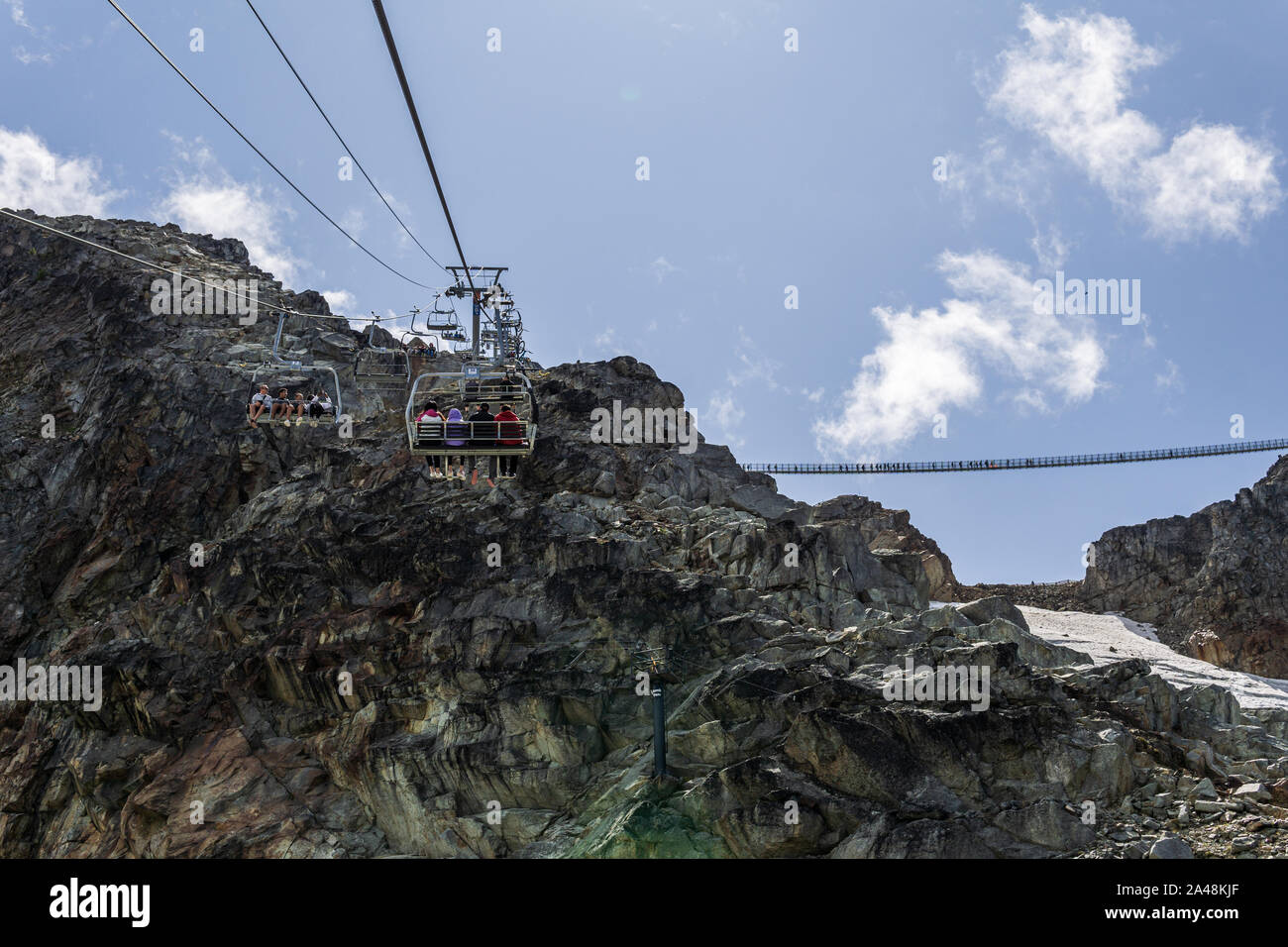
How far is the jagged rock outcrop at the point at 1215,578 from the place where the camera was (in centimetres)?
6091

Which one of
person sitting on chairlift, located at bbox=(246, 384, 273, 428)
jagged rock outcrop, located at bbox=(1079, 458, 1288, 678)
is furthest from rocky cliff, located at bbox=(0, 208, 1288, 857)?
jagged rock outcrop, located at bbox=(1079, 458, 1288, 678)

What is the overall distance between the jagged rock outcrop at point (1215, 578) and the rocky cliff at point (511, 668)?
66.7ft

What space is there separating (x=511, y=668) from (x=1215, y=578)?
5090 centimetres

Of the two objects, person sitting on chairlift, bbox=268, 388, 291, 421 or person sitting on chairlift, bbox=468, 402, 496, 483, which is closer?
person sitting on chairlift, bbox=468, 402, 496, 483

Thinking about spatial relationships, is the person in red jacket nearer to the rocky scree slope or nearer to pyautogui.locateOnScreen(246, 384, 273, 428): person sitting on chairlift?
pyautogui.locateOnScreen(246, 384, 273, 428): person sitting on chairlift

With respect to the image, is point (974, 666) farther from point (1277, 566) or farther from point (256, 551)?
point (1277, 566)

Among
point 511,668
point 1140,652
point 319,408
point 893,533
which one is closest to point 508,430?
point 319,408

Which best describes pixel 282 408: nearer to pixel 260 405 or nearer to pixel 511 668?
pixel 260 405

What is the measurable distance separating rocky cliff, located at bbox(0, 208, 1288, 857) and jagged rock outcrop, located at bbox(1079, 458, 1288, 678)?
2032cm

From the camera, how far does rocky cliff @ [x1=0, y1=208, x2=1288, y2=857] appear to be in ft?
81.3

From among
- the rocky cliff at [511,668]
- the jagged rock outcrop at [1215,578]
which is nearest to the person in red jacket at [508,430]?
the rocky cliff at [511,668]

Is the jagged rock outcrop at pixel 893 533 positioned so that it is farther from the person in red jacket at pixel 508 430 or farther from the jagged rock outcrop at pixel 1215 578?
the person in red jacket at pixel 508 430

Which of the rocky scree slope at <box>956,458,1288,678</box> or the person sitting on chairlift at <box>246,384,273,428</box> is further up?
the person sitting on chairlift at <box>246,384,273,428</box>
